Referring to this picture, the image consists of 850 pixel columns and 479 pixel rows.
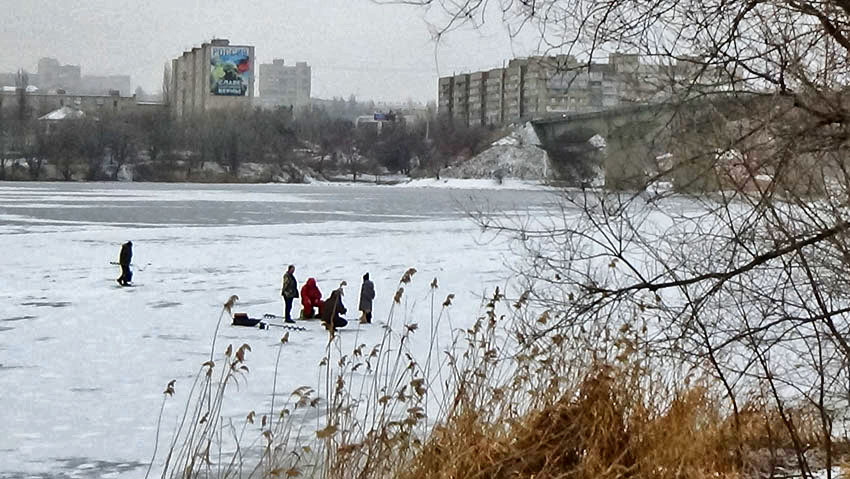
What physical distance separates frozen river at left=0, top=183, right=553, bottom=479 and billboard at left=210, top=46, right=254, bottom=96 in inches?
3921

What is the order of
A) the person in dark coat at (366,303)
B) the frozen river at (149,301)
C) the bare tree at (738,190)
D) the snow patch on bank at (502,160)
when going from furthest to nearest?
the snow patch on bank at (502,160) < the person in dark coat at (366,303) < the frozen river at (149,301) < the bare tree at (738,190)

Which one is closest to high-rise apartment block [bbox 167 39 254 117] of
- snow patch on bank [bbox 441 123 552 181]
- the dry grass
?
snow patch on bank [bbox 441 123 552 181]

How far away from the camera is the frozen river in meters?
7.78

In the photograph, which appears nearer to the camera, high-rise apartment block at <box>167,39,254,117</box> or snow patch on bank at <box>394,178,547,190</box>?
snow patch on bank at <box>394,178,547,190</box>

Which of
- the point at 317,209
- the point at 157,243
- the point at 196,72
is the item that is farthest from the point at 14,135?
the point at 157,243

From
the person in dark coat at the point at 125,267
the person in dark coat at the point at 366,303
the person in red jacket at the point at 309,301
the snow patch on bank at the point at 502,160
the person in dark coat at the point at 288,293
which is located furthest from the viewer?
the snow patch on bank at the point at 502,160

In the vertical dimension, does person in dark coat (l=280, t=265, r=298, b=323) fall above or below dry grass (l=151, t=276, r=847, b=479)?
below

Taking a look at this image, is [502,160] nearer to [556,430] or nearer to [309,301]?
[309,301]

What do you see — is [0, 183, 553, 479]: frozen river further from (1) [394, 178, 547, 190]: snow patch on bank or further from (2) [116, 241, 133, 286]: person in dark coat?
(1) [394, 178, 547, 190]: snow patch on bank

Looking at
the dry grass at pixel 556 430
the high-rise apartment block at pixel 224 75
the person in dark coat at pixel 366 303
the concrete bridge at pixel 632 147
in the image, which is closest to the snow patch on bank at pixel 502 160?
the high-rise apartment block at pixel 224 75

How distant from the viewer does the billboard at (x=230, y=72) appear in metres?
132

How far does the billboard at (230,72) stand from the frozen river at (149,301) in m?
99.6

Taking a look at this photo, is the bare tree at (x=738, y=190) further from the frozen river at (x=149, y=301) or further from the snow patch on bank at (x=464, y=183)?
the snow patch on bank at (x=464, y=183)

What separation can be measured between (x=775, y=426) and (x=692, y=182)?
2.32 m
